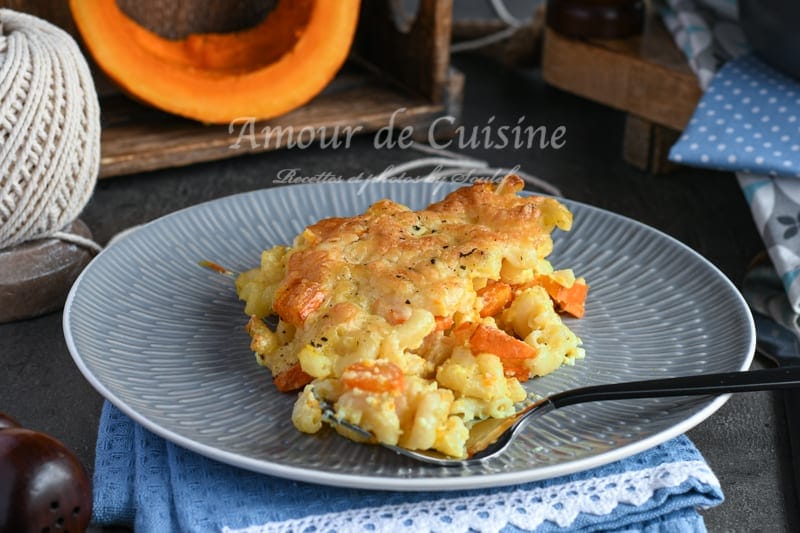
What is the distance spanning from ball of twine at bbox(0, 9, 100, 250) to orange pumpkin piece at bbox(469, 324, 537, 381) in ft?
2.17

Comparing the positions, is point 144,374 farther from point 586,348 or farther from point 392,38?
point 392,38

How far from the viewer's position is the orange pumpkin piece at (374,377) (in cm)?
93

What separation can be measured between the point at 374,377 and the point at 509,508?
17 cm

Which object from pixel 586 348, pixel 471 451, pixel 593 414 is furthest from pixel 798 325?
pixel 471 451

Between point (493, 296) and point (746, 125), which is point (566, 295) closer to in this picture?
point (493, 296)

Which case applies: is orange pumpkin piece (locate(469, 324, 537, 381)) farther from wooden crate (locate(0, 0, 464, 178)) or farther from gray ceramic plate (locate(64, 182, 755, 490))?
wooden crate (locate(0, 0, 464, 178))

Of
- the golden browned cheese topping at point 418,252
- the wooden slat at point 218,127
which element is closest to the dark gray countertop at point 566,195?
the wooden slat at point 218,127

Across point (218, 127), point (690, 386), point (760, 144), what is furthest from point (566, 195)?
point (690, 386)

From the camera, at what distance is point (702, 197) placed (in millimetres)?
1834

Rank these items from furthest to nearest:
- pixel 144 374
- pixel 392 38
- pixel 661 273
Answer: pixel 392 38 → pixel 661 273 → pixel 144 374

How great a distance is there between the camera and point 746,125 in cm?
162

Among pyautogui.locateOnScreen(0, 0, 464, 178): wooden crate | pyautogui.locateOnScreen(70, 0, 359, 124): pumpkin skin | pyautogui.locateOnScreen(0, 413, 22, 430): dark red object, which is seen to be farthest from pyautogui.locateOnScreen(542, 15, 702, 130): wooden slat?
pyautogui.locateOnScreen(0, 413, 22, 430): dark red object

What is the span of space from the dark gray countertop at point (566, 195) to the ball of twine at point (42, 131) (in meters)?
0.15

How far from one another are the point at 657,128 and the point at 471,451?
3.77ft
